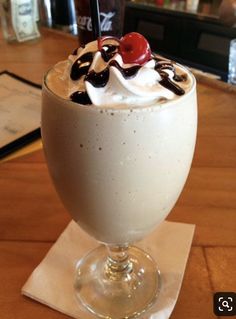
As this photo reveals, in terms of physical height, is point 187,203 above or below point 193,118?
below

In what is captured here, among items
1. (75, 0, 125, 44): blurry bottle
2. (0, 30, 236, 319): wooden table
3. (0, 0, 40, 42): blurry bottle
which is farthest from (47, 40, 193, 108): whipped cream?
(0, 0, 40, 42): blurry bottle

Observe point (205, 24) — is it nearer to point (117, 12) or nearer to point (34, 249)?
point (117, 12)

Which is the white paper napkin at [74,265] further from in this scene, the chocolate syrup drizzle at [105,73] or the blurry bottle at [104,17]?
the blurry bottle at [104,17]

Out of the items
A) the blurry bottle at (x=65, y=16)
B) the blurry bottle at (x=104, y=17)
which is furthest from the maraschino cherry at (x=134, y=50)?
the blurry bottle at (x=65, y=16)

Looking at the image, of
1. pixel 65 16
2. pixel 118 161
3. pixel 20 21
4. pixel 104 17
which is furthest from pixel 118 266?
pixel 65 16

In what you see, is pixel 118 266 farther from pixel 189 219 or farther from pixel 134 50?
pixel 134 50

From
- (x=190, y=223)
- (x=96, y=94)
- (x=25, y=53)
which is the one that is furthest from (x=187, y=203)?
(x=25, y=53)

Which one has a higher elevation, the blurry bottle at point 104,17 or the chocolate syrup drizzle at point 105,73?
the chocolate syrup drizzle at point 105,73
